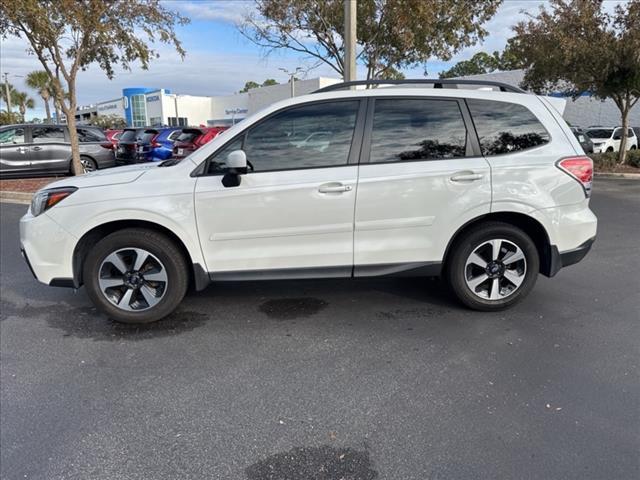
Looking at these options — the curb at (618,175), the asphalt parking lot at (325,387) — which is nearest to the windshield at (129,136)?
the asphalt parking lot at (325,387)

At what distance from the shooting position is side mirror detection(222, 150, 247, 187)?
3.48 metres

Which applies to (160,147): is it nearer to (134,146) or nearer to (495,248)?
(134,146)

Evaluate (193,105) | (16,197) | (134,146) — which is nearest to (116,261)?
(16,197)

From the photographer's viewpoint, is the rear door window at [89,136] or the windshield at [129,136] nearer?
the rear door window at [89,136]

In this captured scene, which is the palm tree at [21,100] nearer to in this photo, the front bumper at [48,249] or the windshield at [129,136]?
the windshield at [129,136]

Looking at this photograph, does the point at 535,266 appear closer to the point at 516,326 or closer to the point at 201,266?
the point at 516,326

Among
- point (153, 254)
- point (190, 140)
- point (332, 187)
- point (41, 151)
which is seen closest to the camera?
point (332, 187)

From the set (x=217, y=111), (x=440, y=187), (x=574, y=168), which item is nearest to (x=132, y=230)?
(x=440, y=187)

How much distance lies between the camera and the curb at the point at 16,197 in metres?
10.9

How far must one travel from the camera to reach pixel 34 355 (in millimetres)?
3568

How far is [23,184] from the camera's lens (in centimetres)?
1245

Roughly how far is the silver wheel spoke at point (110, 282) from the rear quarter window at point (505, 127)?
3.14 metres

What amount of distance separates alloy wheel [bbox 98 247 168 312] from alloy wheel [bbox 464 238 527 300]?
2570 mm

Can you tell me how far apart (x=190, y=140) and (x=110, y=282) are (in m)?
10.7
